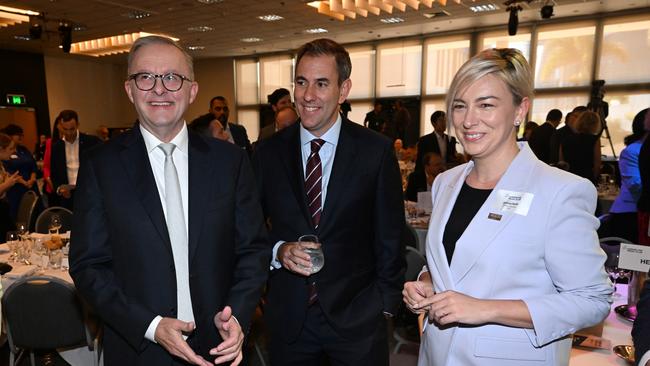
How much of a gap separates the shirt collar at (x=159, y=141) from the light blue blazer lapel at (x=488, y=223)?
1001 millimetres

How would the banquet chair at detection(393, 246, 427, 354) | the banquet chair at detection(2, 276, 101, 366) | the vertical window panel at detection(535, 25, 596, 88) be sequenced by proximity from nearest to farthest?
the banquet chair at detection(2, 276, 101, 366) → the banquet chair at detection(393, 246, 427, 354) → the vertical window panel at detection(535, 25, 596, 88)

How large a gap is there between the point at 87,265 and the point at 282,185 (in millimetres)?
801

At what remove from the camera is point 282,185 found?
186cm

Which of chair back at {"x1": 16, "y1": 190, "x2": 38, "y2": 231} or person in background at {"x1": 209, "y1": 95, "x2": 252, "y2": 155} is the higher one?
→ person in background at {"x1": 209, "y1": 95, "x2": 252, "y2": 155}

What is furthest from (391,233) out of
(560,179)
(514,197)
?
(560,179)

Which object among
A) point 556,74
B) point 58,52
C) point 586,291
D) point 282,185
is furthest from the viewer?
point 58,52

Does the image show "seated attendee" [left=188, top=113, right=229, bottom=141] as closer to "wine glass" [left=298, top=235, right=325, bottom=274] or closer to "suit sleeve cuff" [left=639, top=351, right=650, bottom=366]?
"wine glass" [left=298, top=235, right=325, bottom=274]

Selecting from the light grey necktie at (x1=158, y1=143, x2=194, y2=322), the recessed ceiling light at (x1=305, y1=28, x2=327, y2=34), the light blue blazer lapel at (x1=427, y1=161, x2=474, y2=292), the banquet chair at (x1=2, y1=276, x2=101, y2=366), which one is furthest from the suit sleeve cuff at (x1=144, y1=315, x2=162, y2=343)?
the recessed ceiling light at (x1=305, y1=28, x2=327, y2=34)

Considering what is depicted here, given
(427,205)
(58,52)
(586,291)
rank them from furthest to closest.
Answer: (58,52), (427,205), (586,291)

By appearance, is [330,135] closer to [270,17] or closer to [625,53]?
[270,17]

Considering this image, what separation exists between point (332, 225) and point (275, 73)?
15.5 metres

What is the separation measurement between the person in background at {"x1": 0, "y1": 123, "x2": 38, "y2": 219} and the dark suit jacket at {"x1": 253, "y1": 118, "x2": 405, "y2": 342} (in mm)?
5627

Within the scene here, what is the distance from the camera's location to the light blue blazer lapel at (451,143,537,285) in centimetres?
129

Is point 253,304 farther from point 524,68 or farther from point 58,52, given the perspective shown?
point 58,52
